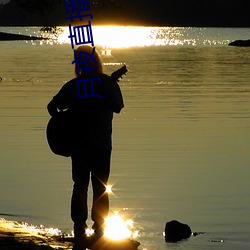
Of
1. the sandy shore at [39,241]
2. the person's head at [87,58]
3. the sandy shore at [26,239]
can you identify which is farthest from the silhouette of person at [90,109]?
the sandy shore at [26,239]

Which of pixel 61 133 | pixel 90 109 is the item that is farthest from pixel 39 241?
pixel 90 109

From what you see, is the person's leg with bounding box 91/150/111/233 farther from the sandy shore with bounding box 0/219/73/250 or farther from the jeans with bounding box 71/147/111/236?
the sandy shore with bounding box 0/219/73/250

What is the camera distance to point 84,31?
14.0m

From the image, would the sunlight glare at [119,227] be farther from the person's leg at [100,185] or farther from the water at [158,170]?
the person's leg at [100,185]

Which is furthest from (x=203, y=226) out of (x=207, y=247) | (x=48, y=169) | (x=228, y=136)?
(x=228, y=136)

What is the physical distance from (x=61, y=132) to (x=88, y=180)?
64cm

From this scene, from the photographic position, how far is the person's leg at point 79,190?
35.2ft

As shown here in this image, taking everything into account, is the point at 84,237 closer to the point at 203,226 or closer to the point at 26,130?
the point at 203,226

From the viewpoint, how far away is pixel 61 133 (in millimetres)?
10664

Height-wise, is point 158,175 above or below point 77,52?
above

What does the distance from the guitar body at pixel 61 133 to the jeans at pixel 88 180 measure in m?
0.11

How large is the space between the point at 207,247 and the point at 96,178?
3.23 m

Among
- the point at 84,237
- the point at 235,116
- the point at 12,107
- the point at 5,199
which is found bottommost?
the point at 84,237

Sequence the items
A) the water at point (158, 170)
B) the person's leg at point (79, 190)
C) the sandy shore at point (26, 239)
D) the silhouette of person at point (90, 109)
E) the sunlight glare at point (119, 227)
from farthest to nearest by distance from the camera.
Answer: the water at point (158, 170) → the sunlight glare at point (119, 227) → the sandy shore at point (26, 239) → the person's leg at point (79, 190) → the silhouette of person at point (90, 109)
